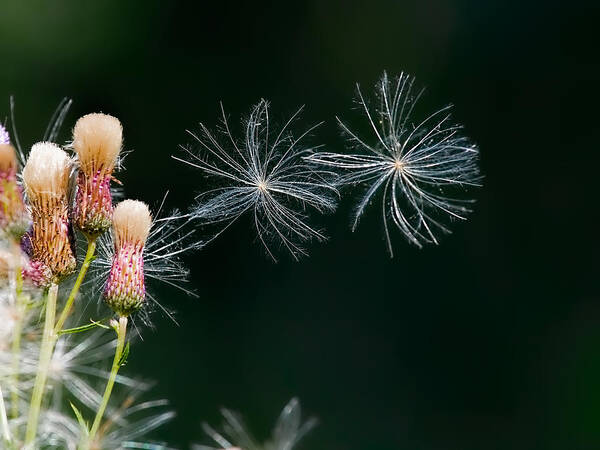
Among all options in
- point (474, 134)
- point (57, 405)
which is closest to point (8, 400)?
point (57, 405)

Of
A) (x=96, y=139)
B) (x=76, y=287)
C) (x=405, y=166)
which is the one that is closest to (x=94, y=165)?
(x=96, y=139)

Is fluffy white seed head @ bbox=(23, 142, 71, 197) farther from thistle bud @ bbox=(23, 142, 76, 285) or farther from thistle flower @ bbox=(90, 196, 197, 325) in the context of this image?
thistle flower @ bbox=(90, 196, 197, 325)

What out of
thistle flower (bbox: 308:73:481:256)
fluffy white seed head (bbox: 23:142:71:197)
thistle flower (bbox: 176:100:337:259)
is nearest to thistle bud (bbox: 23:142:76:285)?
fluffy white seed head (bbox: 23:142:71:197)

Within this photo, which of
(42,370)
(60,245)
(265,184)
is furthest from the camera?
(265,184)

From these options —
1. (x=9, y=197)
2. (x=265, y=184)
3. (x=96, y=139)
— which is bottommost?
(x=9, y=197)

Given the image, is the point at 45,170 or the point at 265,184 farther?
the point at 265,184

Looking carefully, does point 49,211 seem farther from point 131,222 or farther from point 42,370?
point 42,370

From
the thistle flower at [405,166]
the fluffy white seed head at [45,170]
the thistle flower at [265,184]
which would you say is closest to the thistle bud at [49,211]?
the fluffy white seed head at [45,170]
